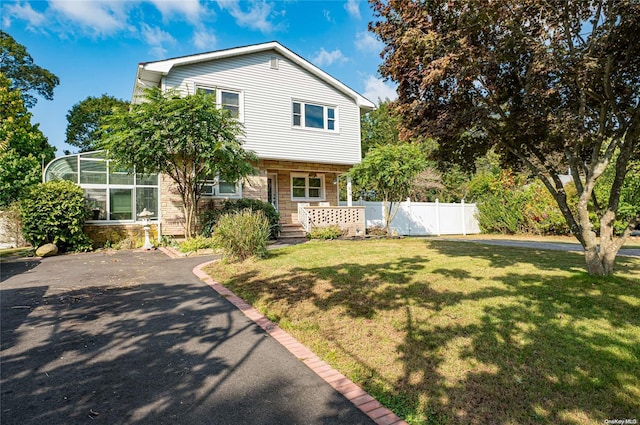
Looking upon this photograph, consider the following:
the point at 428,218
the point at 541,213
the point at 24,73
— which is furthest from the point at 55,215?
A: the point at 24,73

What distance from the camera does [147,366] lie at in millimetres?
3203

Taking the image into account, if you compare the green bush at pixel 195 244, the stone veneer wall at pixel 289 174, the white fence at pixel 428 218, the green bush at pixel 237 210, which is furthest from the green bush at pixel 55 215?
the white fence at pixel 428 218

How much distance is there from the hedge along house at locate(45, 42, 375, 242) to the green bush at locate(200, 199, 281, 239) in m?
1.20

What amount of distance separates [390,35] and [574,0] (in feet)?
8.55

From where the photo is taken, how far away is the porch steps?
48.1 ft

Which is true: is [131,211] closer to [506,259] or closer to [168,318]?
[168,318]

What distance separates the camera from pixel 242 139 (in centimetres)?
1383

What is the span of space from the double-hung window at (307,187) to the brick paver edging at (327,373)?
458 inches

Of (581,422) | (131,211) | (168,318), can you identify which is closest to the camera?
(581,422)

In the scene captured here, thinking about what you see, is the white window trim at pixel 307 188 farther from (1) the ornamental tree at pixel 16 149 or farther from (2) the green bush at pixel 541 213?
(1) the ornamental tree at pixel 16 149

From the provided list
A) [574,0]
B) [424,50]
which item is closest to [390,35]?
[424,50]

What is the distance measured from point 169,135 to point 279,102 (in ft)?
19.6

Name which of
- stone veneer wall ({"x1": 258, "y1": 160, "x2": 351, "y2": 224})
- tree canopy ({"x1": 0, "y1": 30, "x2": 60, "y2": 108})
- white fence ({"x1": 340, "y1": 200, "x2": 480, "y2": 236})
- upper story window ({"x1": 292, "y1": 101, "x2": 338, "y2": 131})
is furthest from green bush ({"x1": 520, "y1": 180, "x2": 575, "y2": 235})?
tree canopy ({"x1": 0, "y1": 30, "x2": 60, "y2": 108})

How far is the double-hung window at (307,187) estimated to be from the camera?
54.6ft
